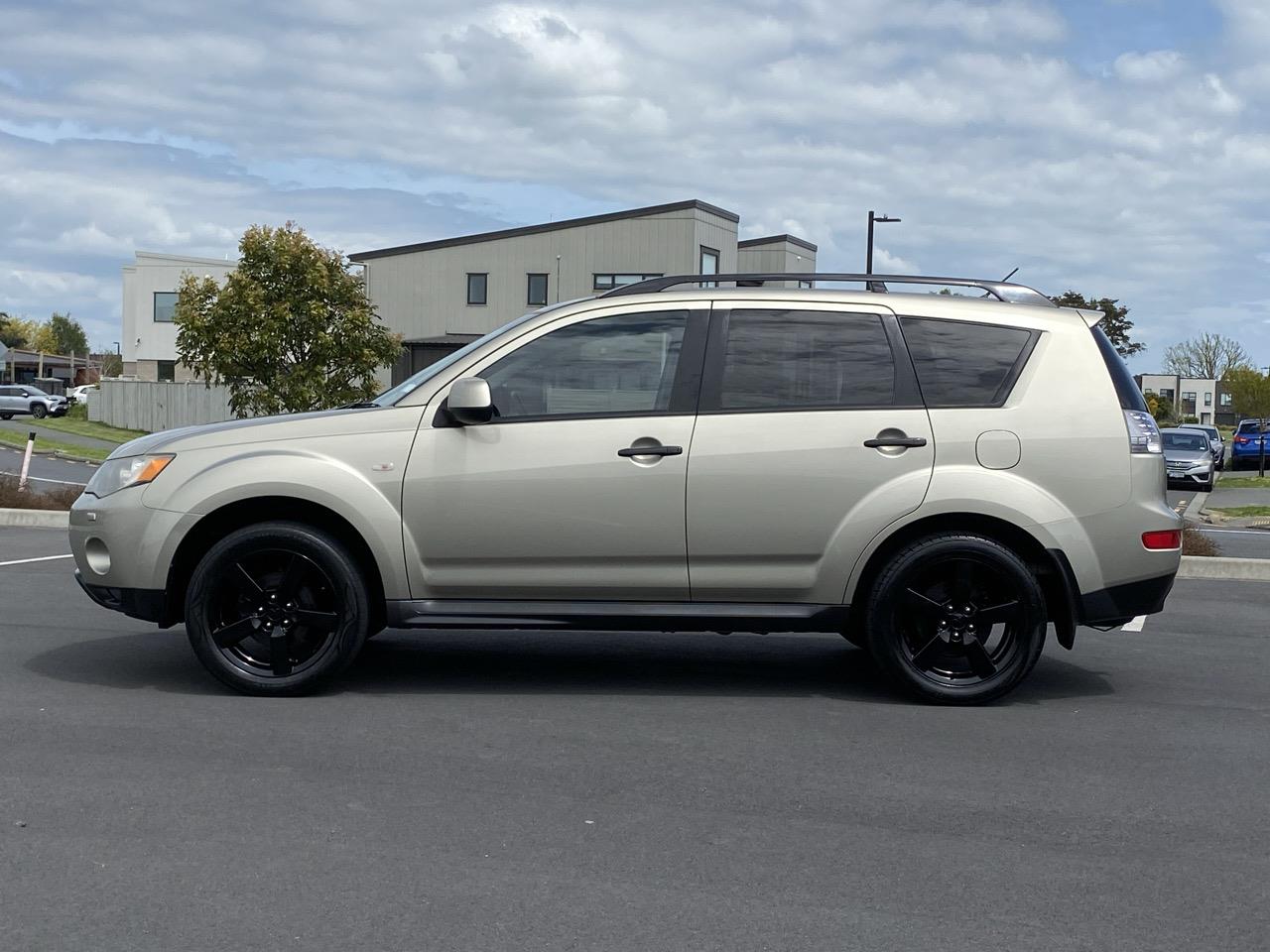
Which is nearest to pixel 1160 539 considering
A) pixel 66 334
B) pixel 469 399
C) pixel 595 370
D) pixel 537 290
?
pixel 595 370

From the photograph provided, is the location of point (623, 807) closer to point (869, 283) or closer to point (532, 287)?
point (869, 283)

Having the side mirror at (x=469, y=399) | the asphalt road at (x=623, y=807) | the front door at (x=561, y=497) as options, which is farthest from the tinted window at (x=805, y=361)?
the asphalt road at (x=623, y=807)

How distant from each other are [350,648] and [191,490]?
39.9 inches

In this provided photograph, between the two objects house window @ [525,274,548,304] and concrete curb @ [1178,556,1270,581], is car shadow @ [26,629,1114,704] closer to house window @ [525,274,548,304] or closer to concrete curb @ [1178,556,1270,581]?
concrete curb @ [1178,556,1270,581]

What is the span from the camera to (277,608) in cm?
661

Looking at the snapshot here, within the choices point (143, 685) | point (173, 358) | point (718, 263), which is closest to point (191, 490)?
point (143, 685)

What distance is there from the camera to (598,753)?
5742mm

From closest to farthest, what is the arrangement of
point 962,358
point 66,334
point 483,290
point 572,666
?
point 962,358 < point 572,666 < point 483,290 < point 66,334

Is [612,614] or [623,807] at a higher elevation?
[612,614]

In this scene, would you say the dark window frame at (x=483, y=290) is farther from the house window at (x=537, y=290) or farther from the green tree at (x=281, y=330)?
the green tree at (x=281, y=330)

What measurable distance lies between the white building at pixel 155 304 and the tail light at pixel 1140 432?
219ft

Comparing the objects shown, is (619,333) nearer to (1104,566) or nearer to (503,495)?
(503,495)

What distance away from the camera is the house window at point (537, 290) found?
5119cm

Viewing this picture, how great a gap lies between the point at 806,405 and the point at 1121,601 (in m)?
1.70
